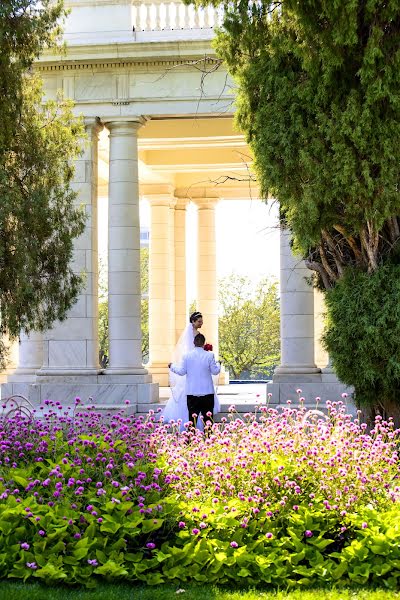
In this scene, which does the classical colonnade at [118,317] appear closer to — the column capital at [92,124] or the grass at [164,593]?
the column capital at [92,124]

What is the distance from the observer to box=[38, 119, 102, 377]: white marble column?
30.5 meters

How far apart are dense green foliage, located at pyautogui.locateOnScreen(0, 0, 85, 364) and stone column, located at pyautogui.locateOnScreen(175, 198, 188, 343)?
24.7 metres

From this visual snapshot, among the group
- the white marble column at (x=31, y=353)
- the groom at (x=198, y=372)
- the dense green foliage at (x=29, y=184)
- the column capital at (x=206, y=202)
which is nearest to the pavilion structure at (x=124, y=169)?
the white marble column at (x=31, y=353)

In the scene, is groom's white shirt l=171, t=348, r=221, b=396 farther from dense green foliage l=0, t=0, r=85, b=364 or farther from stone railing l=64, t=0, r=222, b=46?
stone railing l=64, t=0, r=222, b=46

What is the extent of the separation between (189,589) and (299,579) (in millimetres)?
1378

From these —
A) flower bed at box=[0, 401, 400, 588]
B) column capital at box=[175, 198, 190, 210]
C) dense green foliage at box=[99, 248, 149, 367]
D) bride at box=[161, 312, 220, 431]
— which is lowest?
flower bed at box=[0, 401, 400, 588]

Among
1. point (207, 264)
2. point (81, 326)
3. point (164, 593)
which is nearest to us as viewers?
point (164, 593)

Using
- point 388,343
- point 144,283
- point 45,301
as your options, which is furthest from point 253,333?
point 388,343

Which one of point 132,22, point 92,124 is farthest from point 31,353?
point 132,22

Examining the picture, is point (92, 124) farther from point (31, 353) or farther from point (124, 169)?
point (31, 353)

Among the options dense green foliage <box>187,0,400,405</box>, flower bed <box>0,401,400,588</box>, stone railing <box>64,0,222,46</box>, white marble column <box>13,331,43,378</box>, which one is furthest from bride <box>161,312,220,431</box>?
stone railing <box>64,0,222,46</box>

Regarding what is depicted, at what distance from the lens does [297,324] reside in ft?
101

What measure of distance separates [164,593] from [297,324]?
66.2 ft

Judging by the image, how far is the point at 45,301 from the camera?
21891 mm
